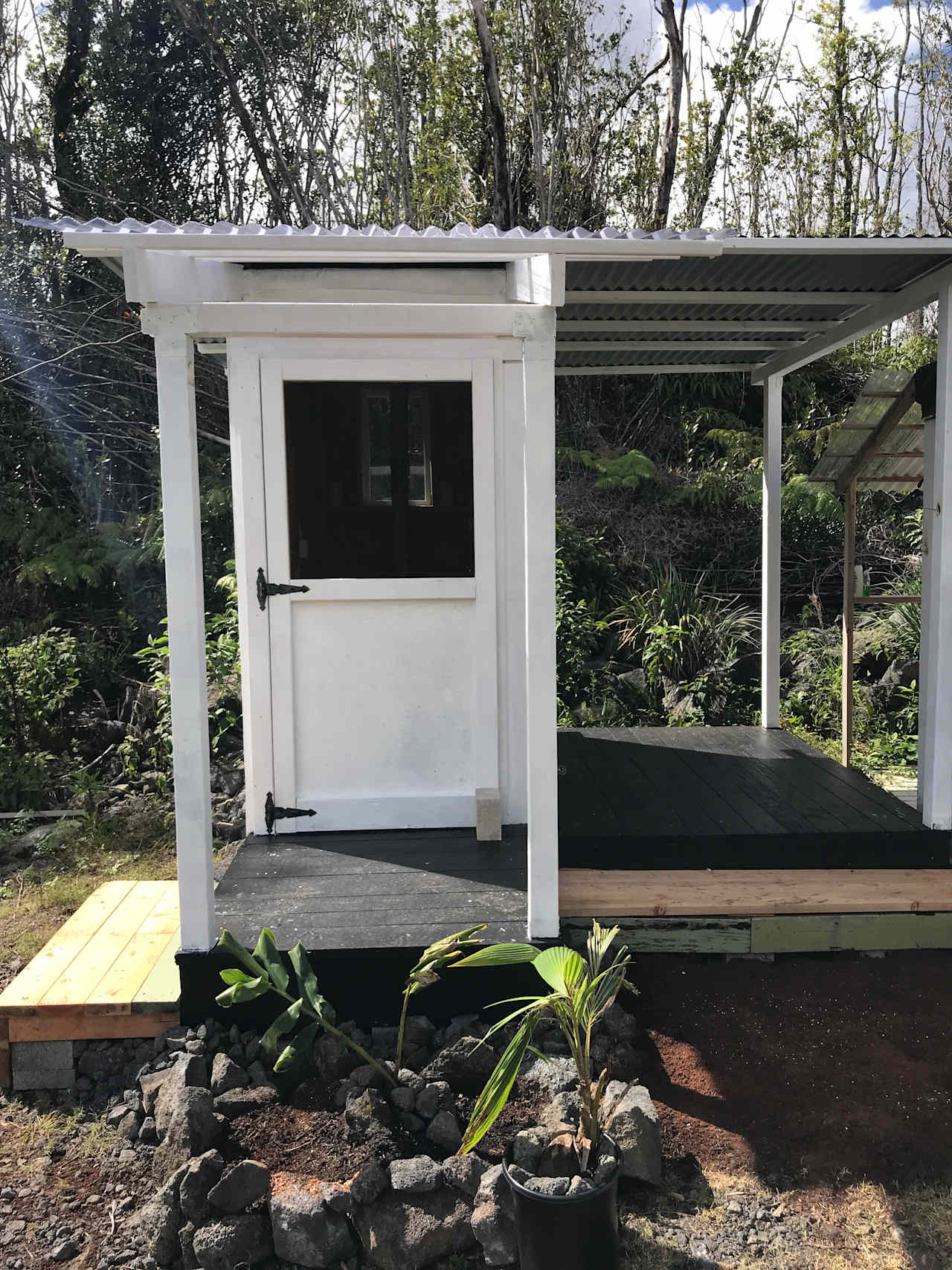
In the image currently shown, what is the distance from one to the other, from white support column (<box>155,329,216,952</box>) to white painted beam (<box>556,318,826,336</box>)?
2.35 meters

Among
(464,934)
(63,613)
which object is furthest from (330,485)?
(63,613)

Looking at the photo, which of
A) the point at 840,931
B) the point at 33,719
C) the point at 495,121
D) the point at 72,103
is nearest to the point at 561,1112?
the point at 840,931

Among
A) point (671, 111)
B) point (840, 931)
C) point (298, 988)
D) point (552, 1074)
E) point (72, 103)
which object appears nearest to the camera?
point (552, 1074)

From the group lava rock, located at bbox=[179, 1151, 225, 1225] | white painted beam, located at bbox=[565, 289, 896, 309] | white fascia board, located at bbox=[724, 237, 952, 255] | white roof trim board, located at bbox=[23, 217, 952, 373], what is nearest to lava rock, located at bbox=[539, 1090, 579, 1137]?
lava rock, located at bbox=[179, 1151, 225, 1225]

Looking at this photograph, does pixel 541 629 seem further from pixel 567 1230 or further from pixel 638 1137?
pixel 567 1230

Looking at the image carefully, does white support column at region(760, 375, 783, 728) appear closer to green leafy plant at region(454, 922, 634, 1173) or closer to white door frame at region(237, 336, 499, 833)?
white door frame at region(237, 336, 499, 833)

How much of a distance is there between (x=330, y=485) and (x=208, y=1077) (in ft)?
7.83

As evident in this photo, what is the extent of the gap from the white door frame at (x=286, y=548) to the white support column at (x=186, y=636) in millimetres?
1138

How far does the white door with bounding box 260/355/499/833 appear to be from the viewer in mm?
4199

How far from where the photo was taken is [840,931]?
3551 millimetres

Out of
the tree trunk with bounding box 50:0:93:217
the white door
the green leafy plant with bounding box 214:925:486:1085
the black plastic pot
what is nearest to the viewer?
the black plastic pot

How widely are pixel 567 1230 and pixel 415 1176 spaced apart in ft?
1.30

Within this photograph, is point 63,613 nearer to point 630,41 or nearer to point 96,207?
point 96,207

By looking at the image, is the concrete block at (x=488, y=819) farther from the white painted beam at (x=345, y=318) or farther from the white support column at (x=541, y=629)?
the white painted beam at (x=345, y=318)
